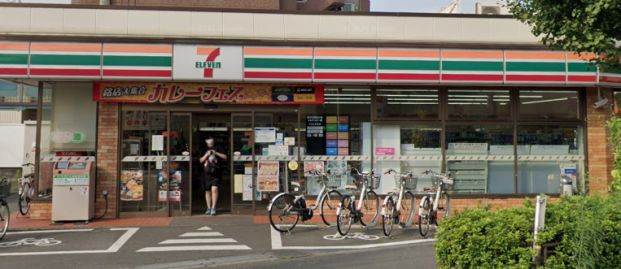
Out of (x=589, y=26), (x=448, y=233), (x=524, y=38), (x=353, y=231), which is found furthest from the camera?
(x=524, y=38)

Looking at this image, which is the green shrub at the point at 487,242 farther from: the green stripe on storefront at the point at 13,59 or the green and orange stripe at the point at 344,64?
the green stripe on storefront at the point at 13,59

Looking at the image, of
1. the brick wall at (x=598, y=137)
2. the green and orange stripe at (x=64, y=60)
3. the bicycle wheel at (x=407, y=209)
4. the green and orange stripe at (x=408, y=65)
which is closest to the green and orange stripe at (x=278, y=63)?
the green and orange stripe at (x=408, y=65)

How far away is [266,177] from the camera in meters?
11.9

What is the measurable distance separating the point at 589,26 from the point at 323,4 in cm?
3208

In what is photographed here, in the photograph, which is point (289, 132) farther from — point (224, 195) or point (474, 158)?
point (474, 158)

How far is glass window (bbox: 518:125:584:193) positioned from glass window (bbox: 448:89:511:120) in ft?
2.14

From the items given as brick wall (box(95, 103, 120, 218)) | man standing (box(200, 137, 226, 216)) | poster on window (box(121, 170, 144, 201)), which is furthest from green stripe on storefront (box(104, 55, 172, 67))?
poster on window (box(121, 170, 144, 201))

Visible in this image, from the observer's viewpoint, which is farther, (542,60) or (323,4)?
(323,4)

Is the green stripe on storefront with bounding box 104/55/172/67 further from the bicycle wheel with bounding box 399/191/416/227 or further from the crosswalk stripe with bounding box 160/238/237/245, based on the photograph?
the bicycle wheel with bounding box 399/191/416/227

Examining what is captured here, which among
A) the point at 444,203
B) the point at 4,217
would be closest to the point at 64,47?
the point at 4,217

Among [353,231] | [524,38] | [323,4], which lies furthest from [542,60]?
[323,4]

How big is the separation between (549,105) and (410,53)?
372cm

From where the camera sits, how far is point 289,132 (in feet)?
39.3

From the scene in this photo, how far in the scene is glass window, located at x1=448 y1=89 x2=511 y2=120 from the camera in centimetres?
1214
